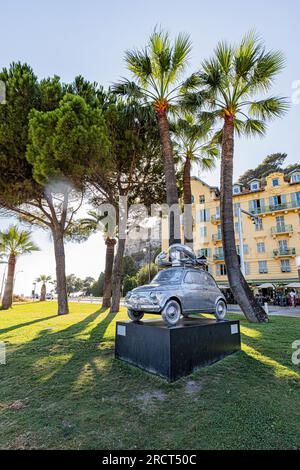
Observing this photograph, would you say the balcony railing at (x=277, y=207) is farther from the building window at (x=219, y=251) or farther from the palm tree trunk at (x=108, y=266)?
the palm tree trunk at (x=108, y=266)

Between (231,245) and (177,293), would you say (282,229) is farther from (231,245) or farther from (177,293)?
(177,293)

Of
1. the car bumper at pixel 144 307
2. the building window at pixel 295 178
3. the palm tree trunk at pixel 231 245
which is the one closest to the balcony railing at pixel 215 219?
the building window at pixel 295 178

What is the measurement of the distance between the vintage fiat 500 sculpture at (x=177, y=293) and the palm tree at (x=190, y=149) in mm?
5876

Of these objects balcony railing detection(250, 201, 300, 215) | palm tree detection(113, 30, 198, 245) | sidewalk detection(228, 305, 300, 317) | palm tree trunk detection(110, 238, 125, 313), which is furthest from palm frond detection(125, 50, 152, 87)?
balcony railing detection(250, 201, 300, 215)

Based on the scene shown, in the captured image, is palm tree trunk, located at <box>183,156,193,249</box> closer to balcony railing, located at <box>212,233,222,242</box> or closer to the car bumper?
the car bumper

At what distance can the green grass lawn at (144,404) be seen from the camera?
9.50 feet

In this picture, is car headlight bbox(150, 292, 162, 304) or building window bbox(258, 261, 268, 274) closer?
car headlight bbox(150, 292, 162, 304)

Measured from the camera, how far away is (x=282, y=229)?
30.1m

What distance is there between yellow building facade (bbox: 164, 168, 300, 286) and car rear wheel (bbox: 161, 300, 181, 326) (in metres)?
27.6

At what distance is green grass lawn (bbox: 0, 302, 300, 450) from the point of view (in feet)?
9.50

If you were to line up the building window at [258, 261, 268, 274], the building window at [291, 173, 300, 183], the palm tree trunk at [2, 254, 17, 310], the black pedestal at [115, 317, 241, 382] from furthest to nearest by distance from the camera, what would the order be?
1. the building window at [258, 261, 268, 274]
2. the building window at [291, 173, 300, 183]
3. the palm tree trunk at [2, 254, 17, 310]
4. the black pedestal at [115, 317, 241, 382]

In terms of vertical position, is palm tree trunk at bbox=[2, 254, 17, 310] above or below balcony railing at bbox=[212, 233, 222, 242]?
below

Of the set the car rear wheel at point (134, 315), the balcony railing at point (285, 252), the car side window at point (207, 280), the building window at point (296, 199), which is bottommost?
the car rear wheel at point (134, 315)
